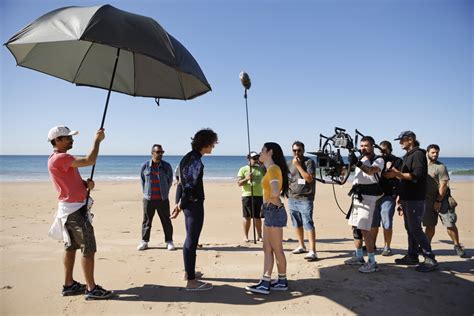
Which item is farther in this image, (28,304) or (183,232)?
(183,232)

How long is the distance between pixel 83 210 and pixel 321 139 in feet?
9.66

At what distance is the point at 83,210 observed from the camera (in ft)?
11.7

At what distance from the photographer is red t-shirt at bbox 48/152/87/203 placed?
131 inches

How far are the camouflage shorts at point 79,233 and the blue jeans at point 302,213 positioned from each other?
3142 mm

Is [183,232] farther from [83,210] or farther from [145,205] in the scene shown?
[83,210]

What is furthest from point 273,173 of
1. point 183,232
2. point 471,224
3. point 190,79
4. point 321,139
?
point 471,224

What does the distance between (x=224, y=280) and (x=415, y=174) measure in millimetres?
3063

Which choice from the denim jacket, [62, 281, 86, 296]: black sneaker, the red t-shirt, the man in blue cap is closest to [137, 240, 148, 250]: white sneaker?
the denim jacket

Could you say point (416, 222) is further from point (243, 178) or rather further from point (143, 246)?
point (143, 246)

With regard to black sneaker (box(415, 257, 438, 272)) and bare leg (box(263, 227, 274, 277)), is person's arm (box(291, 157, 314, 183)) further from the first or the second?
black sneaker (box(415, 257, 438, 272))

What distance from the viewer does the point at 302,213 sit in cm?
529

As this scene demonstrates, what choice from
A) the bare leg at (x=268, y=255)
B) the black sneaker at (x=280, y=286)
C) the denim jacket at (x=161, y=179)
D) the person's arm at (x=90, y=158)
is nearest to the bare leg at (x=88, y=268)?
the person's arm at (x=90, y=158)

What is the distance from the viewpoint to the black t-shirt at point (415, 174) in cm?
461

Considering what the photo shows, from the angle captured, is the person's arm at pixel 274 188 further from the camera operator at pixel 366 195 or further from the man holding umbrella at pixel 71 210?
the man holding umbrella at pixel 71 210
